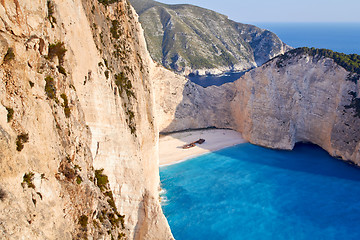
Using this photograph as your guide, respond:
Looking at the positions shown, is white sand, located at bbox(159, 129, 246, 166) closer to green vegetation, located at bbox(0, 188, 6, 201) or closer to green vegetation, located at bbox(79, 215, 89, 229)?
green vegetation, located at bbox(79, 215, 89, 229)

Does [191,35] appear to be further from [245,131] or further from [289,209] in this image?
[289,209]

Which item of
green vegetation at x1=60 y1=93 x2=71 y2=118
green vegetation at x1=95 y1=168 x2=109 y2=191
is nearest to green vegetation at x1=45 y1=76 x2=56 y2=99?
green vegetation at x1=60 y1=93 x2=71 y2=118

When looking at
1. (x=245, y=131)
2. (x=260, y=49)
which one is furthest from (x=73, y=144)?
(x=260, y=49)

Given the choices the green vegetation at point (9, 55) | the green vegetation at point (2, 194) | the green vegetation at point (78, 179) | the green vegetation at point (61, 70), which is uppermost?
the green vegetation at point (9, 55)

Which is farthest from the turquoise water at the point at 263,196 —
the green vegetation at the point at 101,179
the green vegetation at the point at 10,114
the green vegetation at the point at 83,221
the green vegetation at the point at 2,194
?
the green vegetation at the point at 10,114

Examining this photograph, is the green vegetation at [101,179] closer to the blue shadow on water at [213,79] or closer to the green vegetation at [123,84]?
the green vegetation at [123,84]
